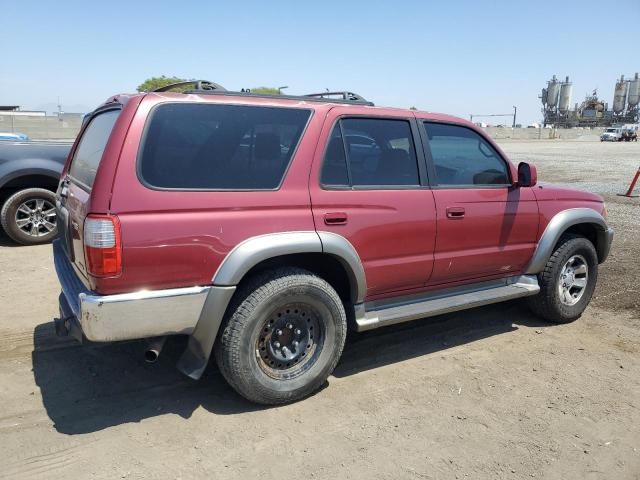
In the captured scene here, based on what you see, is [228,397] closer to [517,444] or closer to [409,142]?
[517,444]

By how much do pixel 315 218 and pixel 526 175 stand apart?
2.03 metres

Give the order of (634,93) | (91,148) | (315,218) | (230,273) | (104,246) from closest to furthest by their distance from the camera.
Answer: (104,246) < (230,273) < (315,218) < (91,148) < (634,93)

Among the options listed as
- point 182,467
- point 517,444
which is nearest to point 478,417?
point 517,444

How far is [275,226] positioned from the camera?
123 inches

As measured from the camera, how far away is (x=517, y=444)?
3010 millimetres

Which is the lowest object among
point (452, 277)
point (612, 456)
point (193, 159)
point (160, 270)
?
point (612, 456)

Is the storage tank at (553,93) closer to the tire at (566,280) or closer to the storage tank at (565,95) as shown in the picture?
the storage tank at (565,95)

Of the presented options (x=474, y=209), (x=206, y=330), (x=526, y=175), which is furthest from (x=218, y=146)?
(x=526, y=175)

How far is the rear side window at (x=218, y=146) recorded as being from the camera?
9.53 ft

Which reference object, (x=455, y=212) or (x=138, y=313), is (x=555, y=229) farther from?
(x=138, y=313)

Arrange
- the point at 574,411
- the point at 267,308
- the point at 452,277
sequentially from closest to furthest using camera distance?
1. the point at 267,308
2. the point at 574,411
3. the point at 452,277

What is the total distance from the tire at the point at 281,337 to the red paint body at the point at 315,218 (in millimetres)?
310

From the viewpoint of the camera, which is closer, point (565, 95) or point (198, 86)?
point (198, 86)

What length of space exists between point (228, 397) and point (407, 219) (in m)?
1.71
